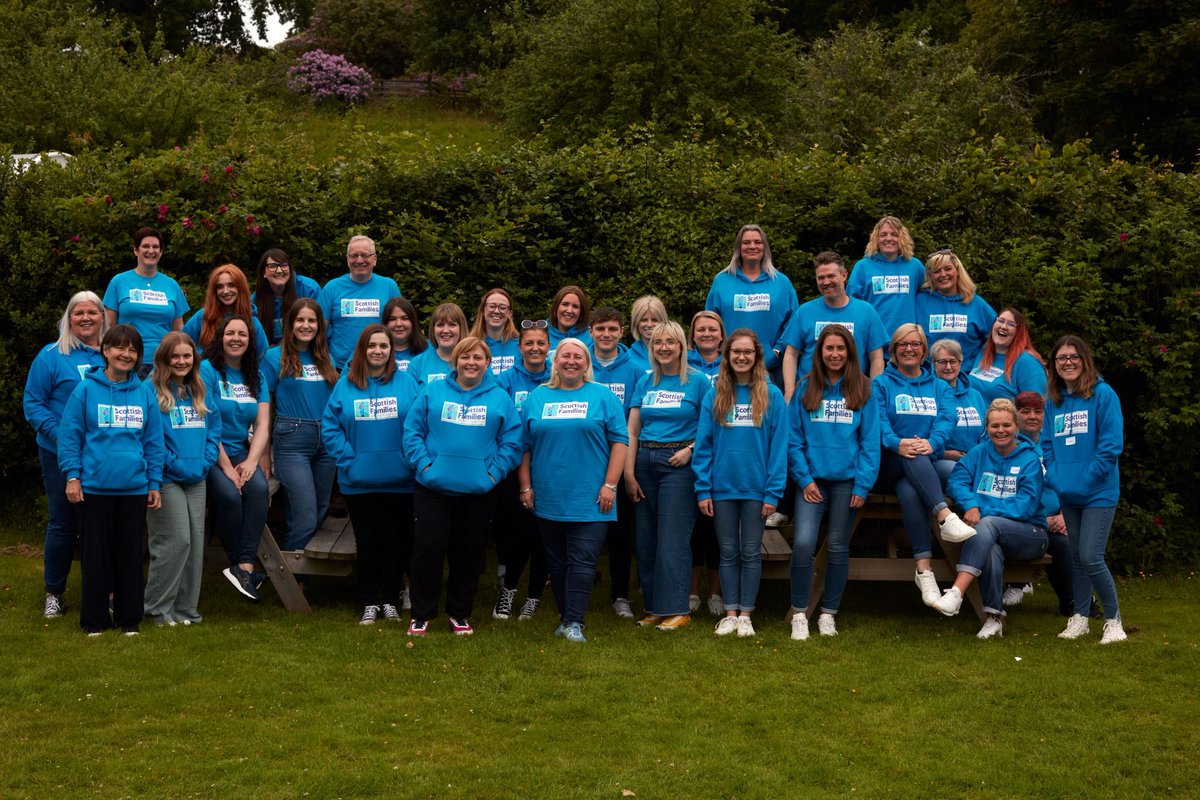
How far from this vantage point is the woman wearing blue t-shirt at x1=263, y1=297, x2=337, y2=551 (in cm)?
850

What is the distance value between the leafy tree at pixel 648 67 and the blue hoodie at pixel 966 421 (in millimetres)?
10866

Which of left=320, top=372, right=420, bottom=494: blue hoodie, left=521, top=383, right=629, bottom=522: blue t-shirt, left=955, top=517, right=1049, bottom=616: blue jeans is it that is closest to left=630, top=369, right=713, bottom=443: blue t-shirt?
left=521, top=383, right=629, bottom=522: blue t-shirt

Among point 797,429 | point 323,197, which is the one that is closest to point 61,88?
point 323,197

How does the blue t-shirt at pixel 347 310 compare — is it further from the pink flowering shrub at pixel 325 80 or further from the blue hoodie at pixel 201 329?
the pink flowering shrub at pixel 325 80

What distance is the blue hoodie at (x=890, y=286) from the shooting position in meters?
9.58

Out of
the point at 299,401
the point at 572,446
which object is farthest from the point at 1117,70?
the point at 299,401

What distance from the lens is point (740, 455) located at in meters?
7.98

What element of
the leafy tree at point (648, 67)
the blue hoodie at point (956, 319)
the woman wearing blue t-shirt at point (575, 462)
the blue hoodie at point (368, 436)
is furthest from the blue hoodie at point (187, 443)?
the leafy tree at point (648, 67)

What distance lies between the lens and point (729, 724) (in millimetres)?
6438

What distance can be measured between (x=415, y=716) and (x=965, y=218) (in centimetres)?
713

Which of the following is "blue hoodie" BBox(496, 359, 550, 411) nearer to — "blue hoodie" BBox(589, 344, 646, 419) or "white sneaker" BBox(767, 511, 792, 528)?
"blue hoodie" BBox(589, 344, 646, 419)

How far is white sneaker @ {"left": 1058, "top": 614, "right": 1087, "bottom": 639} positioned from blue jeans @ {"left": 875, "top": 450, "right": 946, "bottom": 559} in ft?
3.29

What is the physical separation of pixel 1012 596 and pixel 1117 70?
16.0 metres

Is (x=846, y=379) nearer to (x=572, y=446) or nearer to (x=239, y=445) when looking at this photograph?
(x=572, y=446)
